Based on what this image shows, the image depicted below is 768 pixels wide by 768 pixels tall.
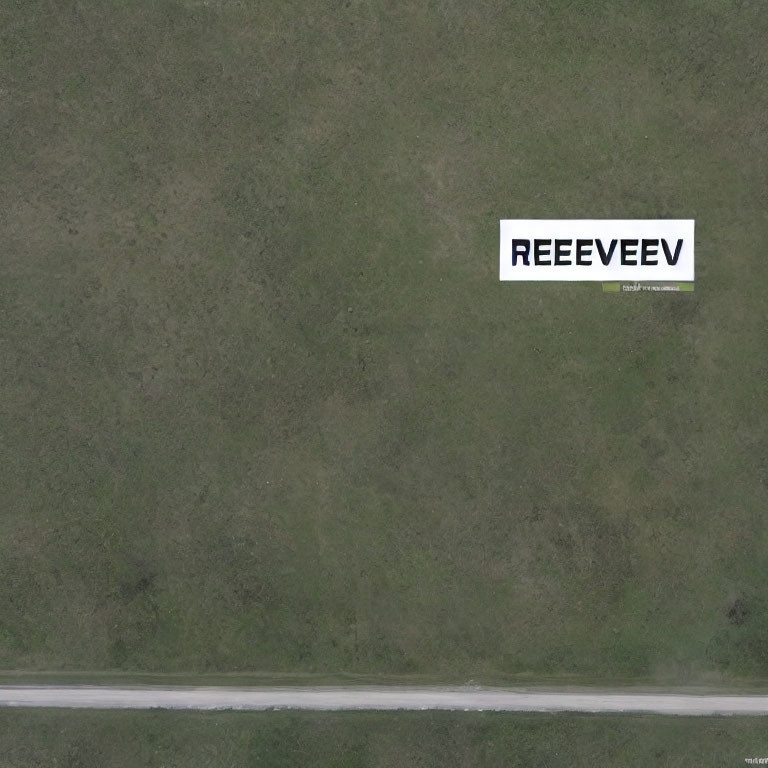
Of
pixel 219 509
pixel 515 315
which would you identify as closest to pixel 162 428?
pixel 219 509

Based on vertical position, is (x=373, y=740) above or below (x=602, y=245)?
below

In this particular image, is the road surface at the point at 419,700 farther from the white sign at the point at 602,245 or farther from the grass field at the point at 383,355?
the white sign at the point at 602,245

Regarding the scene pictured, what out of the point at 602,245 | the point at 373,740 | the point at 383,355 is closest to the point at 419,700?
the point at 373,740

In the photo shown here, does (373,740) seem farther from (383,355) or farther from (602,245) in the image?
(602,245)

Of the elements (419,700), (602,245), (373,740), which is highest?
(602,245)

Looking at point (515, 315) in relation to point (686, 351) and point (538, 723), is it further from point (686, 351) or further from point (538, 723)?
point (538, 723)

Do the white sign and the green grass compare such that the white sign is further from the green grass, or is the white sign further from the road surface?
the green grass

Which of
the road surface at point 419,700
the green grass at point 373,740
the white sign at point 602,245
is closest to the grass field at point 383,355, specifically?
the white sign at point 602,245
